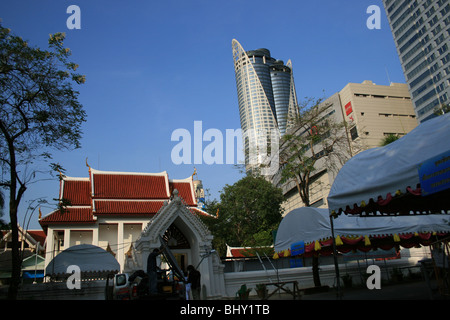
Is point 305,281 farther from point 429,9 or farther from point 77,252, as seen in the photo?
point 429,9

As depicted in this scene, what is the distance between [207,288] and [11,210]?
28.5 feet

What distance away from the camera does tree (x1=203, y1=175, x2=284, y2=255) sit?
37.8m

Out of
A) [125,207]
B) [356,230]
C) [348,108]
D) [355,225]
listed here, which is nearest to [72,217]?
[125,207]

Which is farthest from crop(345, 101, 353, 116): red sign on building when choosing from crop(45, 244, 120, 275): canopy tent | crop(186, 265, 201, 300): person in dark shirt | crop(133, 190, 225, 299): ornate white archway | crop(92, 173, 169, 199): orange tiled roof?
crop(186, 265, 201, 300): person in dark shirt

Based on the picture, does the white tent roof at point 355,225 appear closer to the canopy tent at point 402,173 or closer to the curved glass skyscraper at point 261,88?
the canopy tent at point 402,173

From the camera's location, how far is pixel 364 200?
22.2 ft

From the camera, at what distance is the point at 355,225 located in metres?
12.5

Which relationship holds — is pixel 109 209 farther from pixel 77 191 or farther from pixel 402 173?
pixel 402 173

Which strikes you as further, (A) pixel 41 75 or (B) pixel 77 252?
(B) pixel 77 252

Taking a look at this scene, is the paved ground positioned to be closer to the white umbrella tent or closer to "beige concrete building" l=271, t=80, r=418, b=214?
the white umbrella tent

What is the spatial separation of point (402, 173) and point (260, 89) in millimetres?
161320

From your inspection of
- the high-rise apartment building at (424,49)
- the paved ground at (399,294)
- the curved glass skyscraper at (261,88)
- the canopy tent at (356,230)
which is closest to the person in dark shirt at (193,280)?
the paved ground at (399,294)
